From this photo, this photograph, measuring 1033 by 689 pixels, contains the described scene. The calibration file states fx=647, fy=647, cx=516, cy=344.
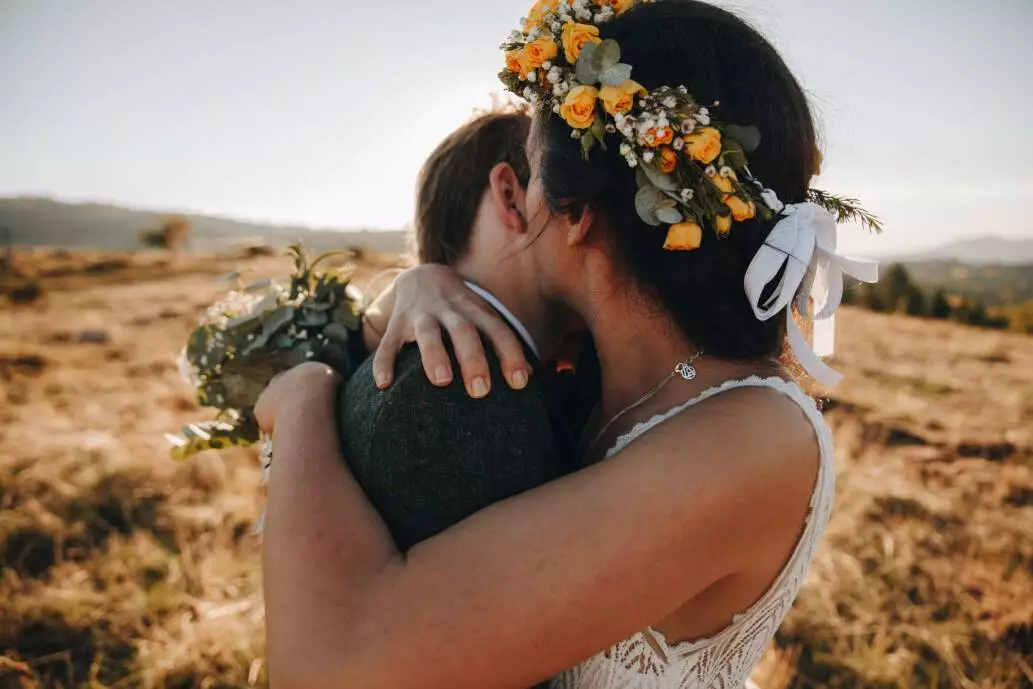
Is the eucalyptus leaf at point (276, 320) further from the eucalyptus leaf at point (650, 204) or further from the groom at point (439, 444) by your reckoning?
the eucalyptus leaf at point (650, 204)

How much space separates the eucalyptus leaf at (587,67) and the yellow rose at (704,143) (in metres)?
0.32

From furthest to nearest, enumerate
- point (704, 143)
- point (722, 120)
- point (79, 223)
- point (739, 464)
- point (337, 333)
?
point (79, 223) < point (337, 333) < point (722, 120) < point (704, 143) < point (739, 464)

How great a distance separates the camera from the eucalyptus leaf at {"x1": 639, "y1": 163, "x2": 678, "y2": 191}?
1631 mm

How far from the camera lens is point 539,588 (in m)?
1.27

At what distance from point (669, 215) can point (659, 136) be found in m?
0.19

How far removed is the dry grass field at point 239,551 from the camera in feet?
12.2

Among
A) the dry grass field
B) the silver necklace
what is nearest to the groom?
the silver necklace

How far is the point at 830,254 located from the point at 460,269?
1.35 metres

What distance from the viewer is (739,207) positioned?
64.3 inches

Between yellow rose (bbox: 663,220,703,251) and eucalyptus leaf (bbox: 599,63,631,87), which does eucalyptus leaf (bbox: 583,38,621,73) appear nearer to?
eucalyptus leaf (bbox: 599,63,631,87)

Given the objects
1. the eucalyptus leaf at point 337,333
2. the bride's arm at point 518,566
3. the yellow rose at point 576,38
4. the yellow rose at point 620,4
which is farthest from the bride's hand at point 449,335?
the yellow rose at point 620,4

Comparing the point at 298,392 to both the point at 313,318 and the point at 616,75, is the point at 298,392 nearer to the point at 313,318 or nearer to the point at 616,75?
the point at 313,318

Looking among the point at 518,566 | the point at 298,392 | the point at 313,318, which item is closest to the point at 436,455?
the point at 518,566

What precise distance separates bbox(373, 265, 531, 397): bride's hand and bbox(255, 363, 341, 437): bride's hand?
0.80ft
